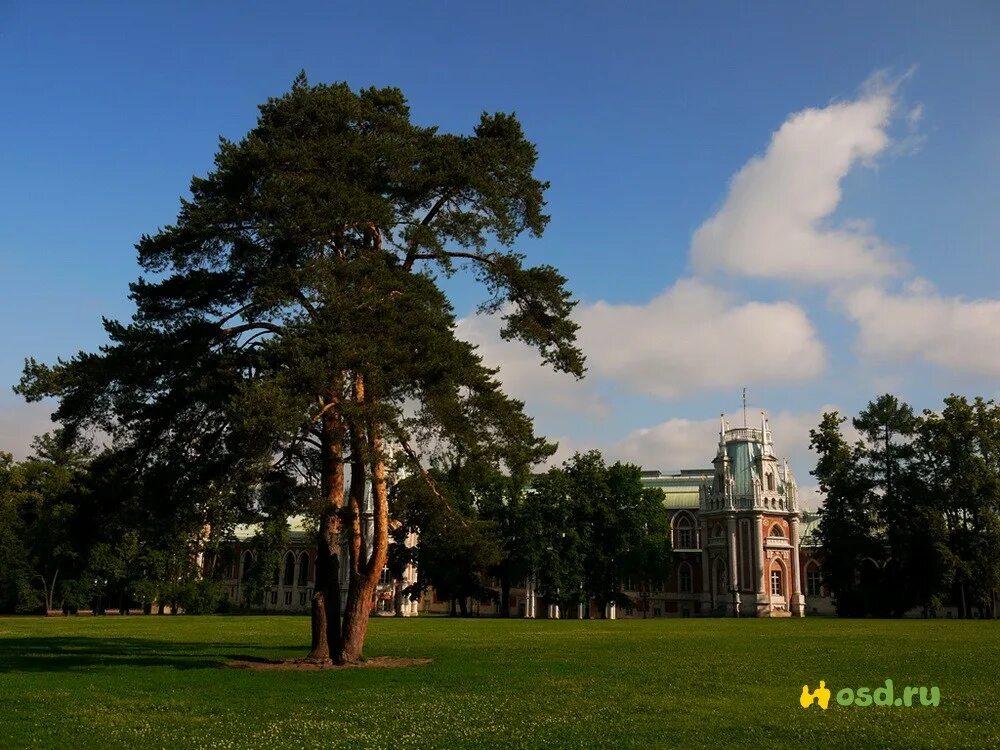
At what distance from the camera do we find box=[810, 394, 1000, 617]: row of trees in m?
57.7

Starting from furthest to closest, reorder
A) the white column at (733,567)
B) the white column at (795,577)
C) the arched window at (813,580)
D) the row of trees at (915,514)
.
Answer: the arched window at (813,580) < the white column at (795,577) < the white column at (733,567) < the row of trees at (915,514)

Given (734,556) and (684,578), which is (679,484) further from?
(734,556)

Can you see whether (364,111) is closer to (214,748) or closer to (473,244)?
(473,244)

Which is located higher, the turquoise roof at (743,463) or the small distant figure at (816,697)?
the turquoise roof at (743,463)

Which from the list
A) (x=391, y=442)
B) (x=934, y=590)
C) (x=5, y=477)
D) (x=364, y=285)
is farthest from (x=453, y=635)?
(x=5, y=477)

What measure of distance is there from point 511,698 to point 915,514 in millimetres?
51273

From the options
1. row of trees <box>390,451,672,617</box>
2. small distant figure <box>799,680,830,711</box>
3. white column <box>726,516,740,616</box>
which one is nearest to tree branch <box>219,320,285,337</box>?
small distant figure <box>799,680,830,711</box>

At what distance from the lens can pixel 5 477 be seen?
236 feet

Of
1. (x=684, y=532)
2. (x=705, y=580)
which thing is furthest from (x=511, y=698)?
(x=684, y=532)

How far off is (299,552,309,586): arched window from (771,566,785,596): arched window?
54.7 meters

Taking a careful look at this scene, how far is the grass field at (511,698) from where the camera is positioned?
42.1ft

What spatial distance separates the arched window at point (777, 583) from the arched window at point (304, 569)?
54.7 meters

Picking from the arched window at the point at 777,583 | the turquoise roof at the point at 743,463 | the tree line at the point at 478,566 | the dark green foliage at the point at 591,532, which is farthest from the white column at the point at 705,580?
the dark green foliage at the point at 591,532

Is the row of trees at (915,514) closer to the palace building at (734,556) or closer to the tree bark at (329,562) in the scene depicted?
the palace building at (734,556)
